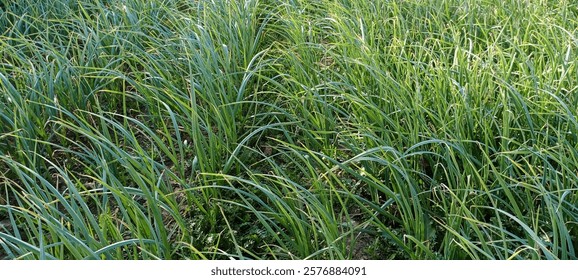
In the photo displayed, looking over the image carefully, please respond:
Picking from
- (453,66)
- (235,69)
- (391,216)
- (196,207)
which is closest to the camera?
(391,216)

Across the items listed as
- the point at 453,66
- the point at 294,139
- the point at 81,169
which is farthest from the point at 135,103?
the point at 453,66

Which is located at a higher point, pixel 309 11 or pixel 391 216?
pixel 309 11

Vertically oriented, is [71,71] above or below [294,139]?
above

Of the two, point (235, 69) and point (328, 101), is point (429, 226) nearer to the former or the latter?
point (328, 101)

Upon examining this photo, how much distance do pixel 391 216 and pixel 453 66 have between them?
0.79m

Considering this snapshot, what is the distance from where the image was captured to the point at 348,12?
330cm

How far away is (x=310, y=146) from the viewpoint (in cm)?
259

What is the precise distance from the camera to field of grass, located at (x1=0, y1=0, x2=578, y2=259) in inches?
79.5

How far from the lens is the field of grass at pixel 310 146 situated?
2.02 m

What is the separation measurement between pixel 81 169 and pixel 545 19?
6.65 feet
